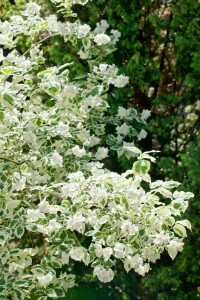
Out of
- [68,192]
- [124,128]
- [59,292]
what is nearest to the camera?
[68,192]

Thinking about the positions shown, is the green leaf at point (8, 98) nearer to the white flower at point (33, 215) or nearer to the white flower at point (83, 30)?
the white flower at point (33, 215)

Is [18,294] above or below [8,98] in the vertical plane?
below

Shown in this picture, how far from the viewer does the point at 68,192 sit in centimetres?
339

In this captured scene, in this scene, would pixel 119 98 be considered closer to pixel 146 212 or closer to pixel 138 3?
pixel 138 3

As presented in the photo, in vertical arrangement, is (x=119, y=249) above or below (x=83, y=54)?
below

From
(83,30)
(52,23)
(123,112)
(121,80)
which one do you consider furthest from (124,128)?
(52,23)

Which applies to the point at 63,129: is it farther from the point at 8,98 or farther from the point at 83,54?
the point at 83,54

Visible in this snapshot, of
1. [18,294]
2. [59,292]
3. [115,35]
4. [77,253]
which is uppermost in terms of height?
[115,35]

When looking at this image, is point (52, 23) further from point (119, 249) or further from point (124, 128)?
point (119, 249)

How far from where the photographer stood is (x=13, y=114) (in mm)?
3783

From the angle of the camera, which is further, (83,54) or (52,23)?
(83,54)

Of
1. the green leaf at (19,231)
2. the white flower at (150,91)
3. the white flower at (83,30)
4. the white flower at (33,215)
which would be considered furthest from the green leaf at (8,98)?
the white flower at (150,91)

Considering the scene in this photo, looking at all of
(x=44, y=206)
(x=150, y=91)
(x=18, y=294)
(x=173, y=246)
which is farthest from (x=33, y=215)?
(x=150, y=91)

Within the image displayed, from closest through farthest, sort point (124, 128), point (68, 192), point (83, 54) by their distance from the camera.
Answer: point (68, 192)
point (83, 54)
point (124, 128)
